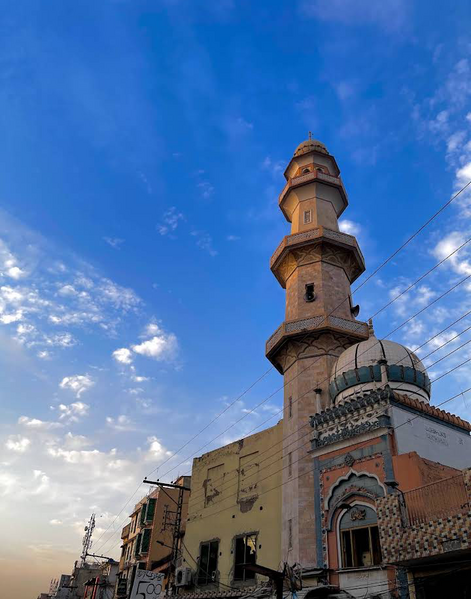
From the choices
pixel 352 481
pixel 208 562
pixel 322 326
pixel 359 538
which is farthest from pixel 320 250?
pixel 208 562

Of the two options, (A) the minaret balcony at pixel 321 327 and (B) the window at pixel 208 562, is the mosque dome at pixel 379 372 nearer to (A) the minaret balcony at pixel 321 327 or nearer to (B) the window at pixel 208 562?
(A) the minaret balcony at pixel 321 327

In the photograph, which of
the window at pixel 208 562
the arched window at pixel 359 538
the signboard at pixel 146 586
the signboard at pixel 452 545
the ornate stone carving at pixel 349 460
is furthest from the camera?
the window at pixel 208 562

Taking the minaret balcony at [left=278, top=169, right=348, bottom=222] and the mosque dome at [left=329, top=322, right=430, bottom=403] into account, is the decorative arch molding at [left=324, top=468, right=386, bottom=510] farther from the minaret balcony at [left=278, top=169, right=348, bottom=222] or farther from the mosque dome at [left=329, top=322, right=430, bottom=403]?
the minaret balcony at [left=278, top=169, right=348, bottom=222]

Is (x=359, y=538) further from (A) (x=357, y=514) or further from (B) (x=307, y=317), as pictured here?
(B) (x=307, y=317)

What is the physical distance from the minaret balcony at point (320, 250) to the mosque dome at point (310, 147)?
8.50 metres

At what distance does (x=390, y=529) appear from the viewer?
13.8 meters

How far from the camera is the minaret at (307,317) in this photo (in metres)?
19.2

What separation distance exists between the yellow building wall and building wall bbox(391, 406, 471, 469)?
6.91 meters

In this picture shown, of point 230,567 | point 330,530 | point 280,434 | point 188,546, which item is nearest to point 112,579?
point 188,546

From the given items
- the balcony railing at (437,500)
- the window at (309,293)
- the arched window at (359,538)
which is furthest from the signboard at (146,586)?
the window at (309,293)

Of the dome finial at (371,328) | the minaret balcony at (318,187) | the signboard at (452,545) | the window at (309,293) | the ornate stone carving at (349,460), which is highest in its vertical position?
the minaret balcony at (318,187)

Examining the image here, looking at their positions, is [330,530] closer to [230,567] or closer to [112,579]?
[230,567]

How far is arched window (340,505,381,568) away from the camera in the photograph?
15.6 metres

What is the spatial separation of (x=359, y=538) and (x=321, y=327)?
899 centimetres
